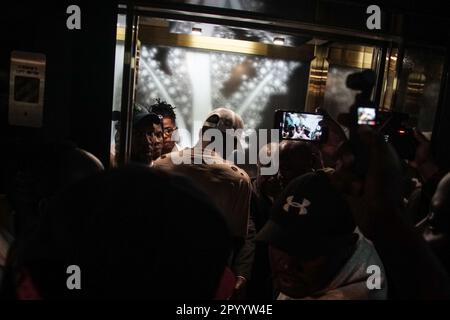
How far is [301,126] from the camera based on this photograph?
3148 mm

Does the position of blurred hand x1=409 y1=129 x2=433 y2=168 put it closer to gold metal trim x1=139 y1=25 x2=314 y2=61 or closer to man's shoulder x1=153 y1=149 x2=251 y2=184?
man's shoulder x1=153 y1=149 x2=251 y2=184

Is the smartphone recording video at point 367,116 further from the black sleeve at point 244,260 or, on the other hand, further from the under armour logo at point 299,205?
the black sleeve at point 244,260

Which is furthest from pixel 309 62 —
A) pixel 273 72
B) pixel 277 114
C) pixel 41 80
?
pixel 41 80

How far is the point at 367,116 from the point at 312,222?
1.91 feet

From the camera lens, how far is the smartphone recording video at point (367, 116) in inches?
68.9

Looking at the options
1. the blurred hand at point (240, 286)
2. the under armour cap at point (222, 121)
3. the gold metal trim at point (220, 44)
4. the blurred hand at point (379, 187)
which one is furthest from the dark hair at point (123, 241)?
the gold metal trim at point (220, 44)

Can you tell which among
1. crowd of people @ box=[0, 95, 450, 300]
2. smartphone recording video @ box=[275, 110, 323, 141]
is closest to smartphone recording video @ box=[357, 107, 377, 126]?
crowd of people @ box=[0, 95, 450, 300]

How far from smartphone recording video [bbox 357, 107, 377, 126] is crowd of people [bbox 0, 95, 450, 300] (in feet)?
0.60

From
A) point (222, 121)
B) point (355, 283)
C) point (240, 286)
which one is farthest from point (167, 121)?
point (355, 283)

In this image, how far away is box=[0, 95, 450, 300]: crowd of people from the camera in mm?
773

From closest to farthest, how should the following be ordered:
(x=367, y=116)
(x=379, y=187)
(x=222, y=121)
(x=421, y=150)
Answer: (x=379, y=187)
(x=367, y=116)
(x=421, y=150)
(x=222, y=121)

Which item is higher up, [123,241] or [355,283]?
[123,241]

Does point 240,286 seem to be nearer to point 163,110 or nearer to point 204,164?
point 204,164

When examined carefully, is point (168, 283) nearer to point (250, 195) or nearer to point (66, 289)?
point (66, 289)
